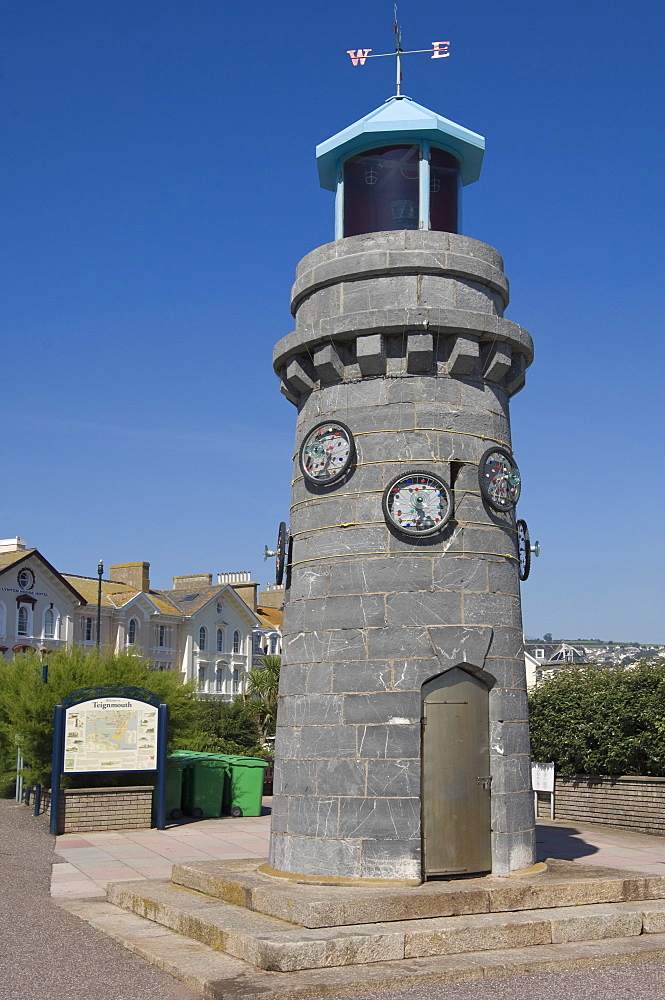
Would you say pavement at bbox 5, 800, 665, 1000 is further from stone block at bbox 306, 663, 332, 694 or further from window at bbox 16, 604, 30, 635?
window at bbox 16, 604, 30, 635

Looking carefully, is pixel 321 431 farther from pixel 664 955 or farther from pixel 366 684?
pixel 664 955

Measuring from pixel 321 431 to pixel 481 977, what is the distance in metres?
5.76

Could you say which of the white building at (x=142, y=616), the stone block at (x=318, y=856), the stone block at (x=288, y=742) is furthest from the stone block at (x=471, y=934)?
the white building at (x=142, y=616)

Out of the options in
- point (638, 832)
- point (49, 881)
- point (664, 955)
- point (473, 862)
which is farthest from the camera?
point (638, 832)

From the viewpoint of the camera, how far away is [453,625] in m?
10.4

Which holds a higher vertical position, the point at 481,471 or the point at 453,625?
the point at 481,471

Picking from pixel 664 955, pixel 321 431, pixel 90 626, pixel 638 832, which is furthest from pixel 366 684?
pixel 90 626

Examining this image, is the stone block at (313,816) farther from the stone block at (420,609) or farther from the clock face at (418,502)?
the clock face at (418,502)

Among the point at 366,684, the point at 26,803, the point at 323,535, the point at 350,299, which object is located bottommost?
the point at 26,803

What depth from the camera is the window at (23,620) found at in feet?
165

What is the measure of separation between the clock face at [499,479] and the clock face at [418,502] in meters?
0.54

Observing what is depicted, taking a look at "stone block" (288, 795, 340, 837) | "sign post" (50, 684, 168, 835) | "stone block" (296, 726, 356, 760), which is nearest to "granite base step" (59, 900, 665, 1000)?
"stone block" (288, 795, 340, 837)

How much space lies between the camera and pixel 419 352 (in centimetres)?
1074

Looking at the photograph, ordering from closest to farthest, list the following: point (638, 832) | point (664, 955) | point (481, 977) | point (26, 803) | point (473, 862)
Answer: point (481, 977), point (664, 955), point (473, 862), point (638, 832), point (26, 803)
